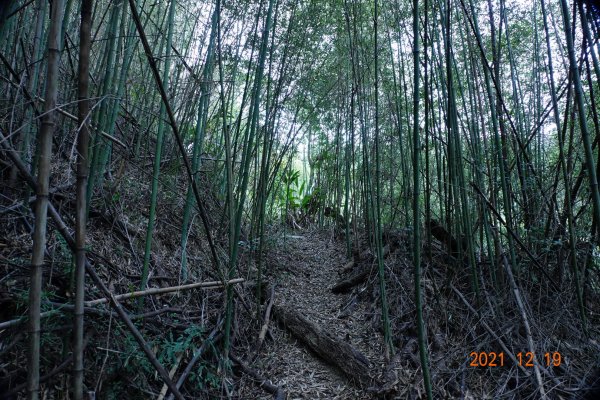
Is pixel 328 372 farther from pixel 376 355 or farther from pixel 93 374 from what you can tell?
pixel 93 374

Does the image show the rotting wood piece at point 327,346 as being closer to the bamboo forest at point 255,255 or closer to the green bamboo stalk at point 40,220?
the bamboo forest at point 255,255

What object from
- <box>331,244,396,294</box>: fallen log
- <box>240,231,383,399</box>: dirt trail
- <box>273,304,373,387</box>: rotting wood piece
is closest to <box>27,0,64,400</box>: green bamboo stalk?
<box>240,231,383,399</box>: dirt trail

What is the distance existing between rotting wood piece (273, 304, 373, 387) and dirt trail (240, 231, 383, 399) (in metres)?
0.04

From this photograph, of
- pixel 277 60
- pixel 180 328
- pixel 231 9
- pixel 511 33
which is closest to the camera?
pixel 180 328

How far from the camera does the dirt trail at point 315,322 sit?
1912 mm

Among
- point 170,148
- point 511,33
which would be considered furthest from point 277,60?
point 511,33

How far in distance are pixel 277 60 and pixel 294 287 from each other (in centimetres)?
204

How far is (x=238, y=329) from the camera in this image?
A: 2.10 meters
